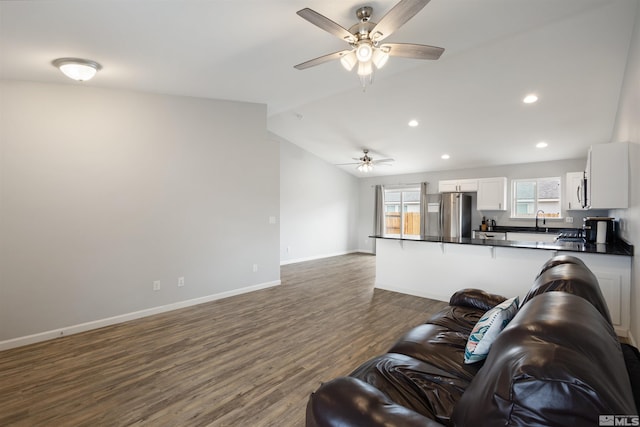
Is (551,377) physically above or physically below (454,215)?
below

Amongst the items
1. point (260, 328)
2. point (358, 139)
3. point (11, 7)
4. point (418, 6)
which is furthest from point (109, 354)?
point (358, 139)

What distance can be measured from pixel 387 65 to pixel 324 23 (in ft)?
6.61

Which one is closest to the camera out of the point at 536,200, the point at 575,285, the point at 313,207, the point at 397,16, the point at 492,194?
the point at 575,285

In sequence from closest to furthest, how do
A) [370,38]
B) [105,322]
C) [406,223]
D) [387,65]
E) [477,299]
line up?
1. [370,38]
2. [477,299]
3. [105,322]
4. [387,65]
5. [406,223]

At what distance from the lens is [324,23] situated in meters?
2.10

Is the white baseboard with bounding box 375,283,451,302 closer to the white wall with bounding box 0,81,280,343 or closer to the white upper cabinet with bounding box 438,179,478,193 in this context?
the white wall with bounding box 0,81,280,343

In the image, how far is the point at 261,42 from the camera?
2.88 m

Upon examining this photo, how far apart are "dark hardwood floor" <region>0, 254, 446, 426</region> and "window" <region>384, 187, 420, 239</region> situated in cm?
465

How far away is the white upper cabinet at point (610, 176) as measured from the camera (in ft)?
9.87

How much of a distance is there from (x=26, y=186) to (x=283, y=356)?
3.15 m

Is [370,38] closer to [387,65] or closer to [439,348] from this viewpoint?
[387,65]

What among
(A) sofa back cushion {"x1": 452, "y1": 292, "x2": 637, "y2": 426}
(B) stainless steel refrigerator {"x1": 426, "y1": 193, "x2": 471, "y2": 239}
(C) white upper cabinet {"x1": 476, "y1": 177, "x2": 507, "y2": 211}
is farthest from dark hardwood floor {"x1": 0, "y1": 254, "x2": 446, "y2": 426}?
(C) white upper cabinet {"x1": 476, "y1": 177, "x2": 507, "y2": 211}

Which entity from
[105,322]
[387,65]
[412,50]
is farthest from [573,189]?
[105,322]

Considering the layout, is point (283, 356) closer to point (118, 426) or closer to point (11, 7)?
point (118, 426)
